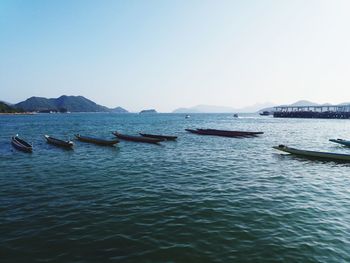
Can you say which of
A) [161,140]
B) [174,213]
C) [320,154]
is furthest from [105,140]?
[320,154]

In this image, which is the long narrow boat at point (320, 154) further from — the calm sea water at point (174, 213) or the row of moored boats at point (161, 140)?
the calm sea water at point (174, 213)

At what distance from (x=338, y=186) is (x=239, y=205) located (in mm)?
9164

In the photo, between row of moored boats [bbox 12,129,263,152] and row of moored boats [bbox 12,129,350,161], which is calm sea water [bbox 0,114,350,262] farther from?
row of moored boats [bbox 12,129,263,152]

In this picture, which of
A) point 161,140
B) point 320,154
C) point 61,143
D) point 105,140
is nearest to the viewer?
point 320,154

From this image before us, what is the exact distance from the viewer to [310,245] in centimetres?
1014

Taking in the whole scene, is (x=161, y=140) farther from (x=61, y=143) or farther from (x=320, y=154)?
(x=320, y=154)

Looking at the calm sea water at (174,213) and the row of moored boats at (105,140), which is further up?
the row of moored boats at (105,140)

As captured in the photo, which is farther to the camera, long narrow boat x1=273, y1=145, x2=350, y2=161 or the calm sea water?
long narrow boat x1=273, y1=145, x2=350, y2=161

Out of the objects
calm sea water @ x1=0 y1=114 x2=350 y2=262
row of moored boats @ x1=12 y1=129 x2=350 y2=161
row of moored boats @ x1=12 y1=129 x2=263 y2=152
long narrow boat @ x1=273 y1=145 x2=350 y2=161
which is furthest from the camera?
row of moored boats @ x1=12 y1=129 x2=263 y2=152

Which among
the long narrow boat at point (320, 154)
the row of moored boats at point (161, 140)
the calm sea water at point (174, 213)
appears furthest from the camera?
the row of moored boats at point (161, 140)

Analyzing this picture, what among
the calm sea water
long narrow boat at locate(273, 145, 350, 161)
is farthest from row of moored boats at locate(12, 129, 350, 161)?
the calm sea water

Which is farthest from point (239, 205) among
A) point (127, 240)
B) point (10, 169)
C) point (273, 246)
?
point (10, 169)

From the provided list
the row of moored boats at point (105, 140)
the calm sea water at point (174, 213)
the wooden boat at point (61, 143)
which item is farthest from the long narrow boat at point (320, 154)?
the wooden boat at point (61, 143)

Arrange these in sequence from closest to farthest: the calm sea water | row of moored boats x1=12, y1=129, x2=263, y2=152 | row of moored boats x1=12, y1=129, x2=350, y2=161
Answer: the calm sea water → row of moored boats x1=12, y1=129, x2=350, y2=161 → row of moored boats x1=12, y1=129, x2=263, y2=152
